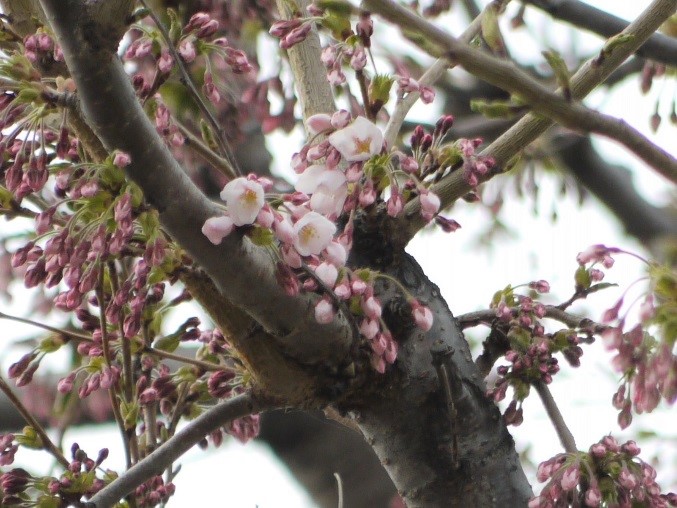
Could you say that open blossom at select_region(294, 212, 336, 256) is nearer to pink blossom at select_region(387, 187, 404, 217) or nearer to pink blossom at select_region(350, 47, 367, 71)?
pink blossom at select_region(387, 187, 404, 217)

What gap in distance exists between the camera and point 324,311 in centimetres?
153

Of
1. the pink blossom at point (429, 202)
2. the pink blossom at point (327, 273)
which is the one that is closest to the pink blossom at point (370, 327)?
the pink blossom at point (327, 273)

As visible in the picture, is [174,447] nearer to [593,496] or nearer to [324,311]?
[324,311]

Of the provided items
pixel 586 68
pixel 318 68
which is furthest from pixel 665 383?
pixel 318 68

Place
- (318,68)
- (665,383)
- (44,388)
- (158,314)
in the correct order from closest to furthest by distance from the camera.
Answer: (665,383), (158,314), (318,68), (44,388)

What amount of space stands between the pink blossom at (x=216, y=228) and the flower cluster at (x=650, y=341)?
52 centimetres

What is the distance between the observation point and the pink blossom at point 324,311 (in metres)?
1.53

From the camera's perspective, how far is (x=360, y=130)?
1564mm

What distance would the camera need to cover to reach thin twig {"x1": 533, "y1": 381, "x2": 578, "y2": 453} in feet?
5.93

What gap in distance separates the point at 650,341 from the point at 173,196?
0.70 meters

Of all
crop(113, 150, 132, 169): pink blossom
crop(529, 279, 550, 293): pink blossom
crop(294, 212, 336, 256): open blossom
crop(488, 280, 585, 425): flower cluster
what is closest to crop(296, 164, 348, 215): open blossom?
crop(294, 212, 336, 256): open blossom

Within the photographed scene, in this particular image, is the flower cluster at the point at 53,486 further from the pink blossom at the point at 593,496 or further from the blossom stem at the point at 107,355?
the pink blossom at the point at 593,496

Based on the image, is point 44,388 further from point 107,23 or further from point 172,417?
point 107,23

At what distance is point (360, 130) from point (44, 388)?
85.3 inches
